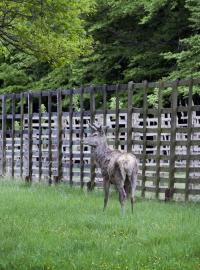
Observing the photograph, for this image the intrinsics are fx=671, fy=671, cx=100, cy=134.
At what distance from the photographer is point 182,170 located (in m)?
14.7

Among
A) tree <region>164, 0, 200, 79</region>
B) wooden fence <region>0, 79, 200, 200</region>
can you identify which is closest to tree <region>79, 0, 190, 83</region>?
tree <region>164, 0, 200, 79</region>

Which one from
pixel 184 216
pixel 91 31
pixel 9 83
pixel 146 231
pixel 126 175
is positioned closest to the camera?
pixel 146 231

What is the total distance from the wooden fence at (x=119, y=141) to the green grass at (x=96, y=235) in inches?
47.2

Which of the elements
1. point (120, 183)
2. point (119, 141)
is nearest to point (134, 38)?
point (119, 141)

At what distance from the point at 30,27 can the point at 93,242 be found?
20.0 ft

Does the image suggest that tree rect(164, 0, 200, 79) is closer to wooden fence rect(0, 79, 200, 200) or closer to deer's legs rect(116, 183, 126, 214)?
wooden fence rect(0, 79, 200, 200)

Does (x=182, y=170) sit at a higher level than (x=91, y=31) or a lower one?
lower

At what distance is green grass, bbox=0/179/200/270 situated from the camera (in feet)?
26.7

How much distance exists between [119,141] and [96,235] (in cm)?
661

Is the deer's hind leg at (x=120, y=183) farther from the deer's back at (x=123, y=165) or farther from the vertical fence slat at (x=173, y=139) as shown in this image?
the vertical fence slat at (x=173, y=139)

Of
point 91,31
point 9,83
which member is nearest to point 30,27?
point 91,31

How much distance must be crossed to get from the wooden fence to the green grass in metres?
1.20

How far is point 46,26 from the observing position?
13.5m

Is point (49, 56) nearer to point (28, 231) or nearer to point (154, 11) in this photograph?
point (28, 231)
